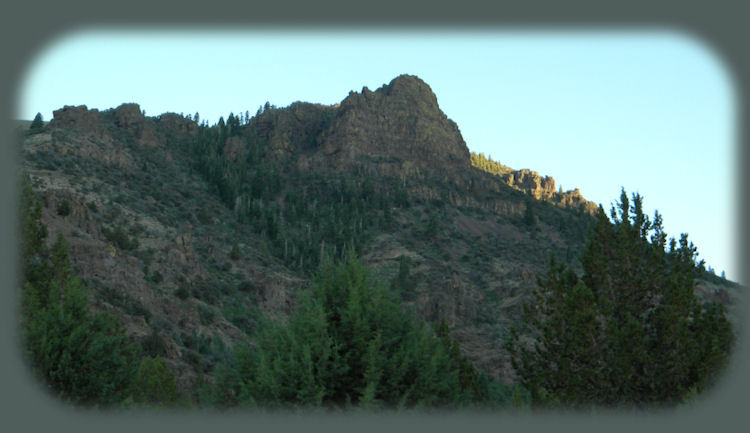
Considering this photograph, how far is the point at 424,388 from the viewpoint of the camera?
11.5 meters

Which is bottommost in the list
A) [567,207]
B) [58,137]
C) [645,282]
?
[645,282]

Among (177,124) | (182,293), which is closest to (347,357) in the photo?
(182,293)

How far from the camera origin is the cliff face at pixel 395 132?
4542 inches

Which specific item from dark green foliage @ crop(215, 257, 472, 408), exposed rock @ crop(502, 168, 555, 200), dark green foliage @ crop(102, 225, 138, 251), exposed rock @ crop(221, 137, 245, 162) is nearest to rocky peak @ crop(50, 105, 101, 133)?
exposed rock @ crop(221, 137, 245, 162)

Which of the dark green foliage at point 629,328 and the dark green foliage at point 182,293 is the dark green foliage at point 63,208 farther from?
the dark green foliage at point 629,328

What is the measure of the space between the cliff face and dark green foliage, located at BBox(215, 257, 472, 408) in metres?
97.9

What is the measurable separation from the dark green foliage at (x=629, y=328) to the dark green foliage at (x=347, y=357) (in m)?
4.04

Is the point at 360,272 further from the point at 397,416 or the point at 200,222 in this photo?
the point at 200,222

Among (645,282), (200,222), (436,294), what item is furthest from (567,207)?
(645,282)

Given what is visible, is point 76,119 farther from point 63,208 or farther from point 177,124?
point 63,208

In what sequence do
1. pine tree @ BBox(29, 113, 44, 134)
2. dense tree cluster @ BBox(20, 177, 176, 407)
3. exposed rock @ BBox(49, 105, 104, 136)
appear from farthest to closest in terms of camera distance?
exposed rock @ BBox(49, 105, 104, 136)
pine tree @ BBox(29, 113, 44, 134)
dense tree cluster @ BBox(20, 177, 176, 407)

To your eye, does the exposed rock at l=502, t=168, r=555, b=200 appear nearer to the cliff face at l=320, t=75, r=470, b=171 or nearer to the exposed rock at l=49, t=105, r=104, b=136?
the cliff face at l=320, t=75, r=470, b=171

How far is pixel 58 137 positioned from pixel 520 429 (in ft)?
246

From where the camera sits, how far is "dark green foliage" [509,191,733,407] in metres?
14.7
